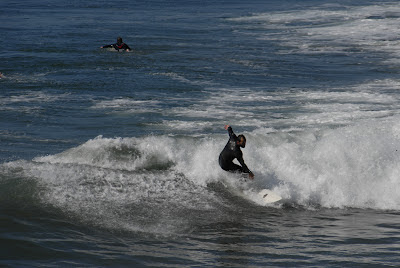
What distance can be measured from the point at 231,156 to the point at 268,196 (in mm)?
1106

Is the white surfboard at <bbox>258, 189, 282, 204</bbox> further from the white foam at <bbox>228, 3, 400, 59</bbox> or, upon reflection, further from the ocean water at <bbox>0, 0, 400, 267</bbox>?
the white foam at <bbox>228, 3, 400, 59</bbox>

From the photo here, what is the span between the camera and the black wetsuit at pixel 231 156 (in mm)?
13391

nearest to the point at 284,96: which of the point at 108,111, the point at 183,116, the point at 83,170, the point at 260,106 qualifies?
the point at 260,106

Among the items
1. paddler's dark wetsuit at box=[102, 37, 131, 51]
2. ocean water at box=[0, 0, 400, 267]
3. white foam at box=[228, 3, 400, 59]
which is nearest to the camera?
ocean water at box=[0, 0, 400, 267]

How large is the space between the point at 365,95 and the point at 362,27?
2140cm

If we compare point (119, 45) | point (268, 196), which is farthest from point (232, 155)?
point (119, 45)

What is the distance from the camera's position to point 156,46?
35.0 m

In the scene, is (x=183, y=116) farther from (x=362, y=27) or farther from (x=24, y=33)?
(x=362, y=27)

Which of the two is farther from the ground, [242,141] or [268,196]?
[242,141]

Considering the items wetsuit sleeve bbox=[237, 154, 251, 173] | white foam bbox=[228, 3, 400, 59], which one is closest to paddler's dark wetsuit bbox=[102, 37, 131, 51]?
white foam bbox=[228, 3, 400, 59]

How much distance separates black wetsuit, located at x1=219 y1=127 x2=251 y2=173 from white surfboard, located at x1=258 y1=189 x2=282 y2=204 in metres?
0.62

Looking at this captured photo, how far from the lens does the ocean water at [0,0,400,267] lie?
10.7 meters

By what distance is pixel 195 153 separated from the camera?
15602 mm

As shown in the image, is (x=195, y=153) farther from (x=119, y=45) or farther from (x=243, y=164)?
(x=119, y=45)
